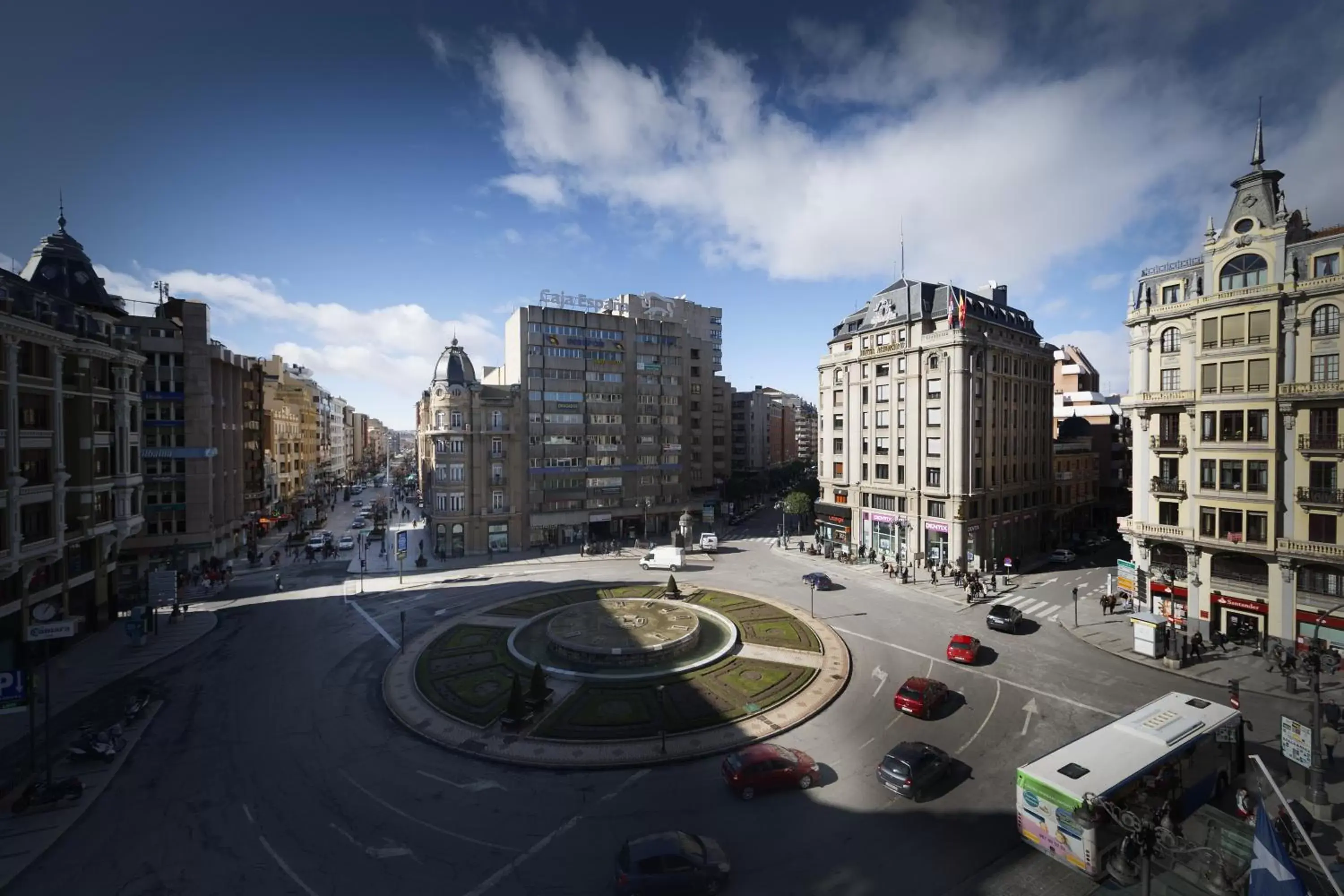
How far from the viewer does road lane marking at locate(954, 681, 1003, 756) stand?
23750 mm

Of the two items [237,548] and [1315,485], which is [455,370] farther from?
[1315,485]

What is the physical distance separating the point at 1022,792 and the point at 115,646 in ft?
173

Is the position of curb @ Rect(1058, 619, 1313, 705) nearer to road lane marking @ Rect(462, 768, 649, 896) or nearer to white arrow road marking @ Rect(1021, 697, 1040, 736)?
white arrow road marking @ Rect(1021, 697, 1040, 736)

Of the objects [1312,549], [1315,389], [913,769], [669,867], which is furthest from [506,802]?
[1315,389]

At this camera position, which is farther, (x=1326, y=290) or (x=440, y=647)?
(x=440, y=647)

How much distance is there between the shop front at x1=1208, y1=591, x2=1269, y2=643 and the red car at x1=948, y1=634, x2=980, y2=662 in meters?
17.7

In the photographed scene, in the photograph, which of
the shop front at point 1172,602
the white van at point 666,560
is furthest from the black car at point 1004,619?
the white van at point 666,560

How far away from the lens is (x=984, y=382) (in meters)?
57.5

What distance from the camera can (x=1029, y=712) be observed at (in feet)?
88.5

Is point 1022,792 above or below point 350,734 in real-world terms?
above

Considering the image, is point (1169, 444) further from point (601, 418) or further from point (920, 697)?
point (601, 418)

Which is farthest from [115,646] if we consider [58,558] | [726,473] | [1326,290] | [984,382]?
[726,473]

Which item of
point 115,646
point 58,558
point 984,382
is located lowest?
point 115,646

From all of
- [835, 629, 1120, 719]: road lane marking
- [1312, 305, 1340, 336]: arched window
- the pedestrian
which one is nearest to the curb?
the pedestrian
